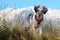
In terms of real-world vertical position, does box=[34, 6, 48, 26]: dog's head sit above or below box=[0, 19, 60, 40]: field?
above

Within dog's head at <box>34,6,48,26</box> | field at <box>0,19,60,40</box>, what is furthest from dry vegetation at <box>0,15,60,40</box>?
dog's head at <box>34,6,48,26</box>

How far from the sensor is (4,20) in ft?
17.0

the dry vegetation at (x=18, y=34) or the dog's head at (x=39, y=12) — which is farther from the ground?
the dog's head at (x=39, y=12)

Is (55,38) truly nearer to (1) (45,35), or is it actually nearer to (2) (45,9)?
(1) (45,35)

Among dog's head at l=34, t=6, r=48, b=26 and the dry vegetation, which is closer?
the dry vegetation

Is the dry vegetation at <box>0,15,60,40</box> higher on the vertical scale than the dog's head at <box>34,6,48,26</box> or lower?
lower

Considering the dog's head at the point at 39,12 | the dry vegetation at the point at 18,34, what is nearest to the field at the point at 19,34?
the dry vegetation at the point at 18,34

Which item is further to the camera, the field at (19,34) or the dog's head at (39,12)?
the dog's head at (39,12)

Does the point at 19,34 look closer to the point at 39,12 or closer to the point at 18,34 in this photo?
the point at 18,34

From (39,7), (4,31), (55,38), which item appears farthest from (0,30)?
(39,7)

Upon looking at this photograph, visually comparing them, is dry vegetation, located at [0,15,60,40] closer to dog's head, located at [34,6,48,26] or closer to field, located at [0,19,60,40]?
field, located at [0,19,60,40]

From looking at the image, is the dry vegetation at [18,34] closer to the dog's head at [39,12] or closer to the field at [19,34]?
the field at [19,34]

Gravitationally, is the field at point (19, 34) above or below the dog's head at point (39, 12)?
below

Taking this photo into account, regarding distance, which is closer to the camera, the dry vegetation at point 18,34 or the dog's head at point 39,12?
the dry vegetation at point 18,34
